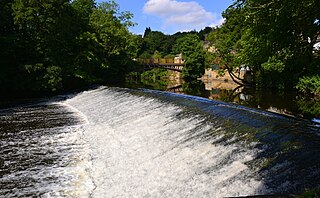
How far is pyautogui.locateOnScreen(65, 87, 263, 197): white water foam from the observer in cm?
662

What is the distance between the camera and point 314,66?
27.2 feet

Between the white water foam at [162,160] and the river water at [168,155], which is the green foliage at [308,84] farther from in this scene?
the white water foam at [162,160]

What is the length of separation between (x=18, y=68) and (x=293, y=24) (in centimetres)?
2212

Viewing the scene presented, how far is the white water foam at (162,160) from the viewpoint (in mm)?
6617

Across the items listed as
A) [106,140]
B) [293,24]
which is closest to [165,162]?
[106,140]

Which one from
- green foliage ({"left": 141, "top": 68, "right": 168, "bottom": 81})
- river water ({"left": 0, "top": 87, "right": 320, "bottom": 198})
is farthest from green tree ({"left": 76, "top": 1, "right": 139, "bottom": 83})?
green foliage ({"left": 141, "top": 68, "right": 168, "bottom": 81})

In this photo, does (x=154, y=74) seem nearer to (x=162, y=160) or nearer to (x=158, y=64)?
(x=158, y=64)

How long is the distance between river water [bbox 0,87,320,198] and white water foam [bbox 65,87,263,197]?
0.08ft

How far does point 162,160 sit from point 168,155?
0.89ft

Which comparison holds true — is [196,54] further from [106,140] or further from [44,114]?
[106,140]

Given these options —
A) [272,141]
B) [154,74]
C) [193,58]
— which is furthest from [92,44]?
[154,74]

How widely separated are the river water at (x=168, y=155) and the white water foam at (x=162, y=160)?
0.02 metres

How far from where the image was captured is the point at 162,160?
28.3 ft

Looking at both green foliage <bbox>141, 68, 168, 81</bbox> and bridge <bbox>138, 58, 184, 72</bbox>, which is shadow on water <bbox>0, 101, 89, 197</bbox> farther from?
green foliage <bbox>141, 68, 168, 81</bbox>
